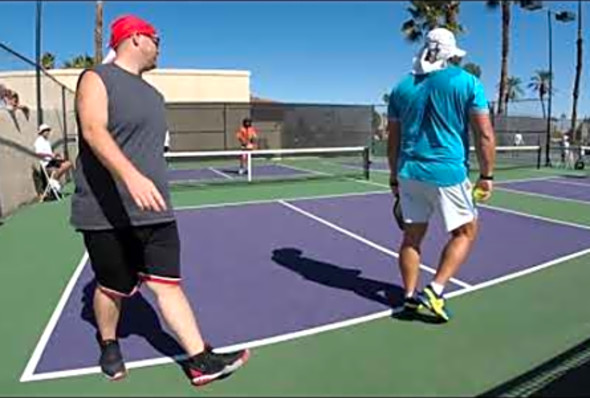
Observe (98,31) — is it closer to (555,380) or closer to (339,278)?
(339,278)

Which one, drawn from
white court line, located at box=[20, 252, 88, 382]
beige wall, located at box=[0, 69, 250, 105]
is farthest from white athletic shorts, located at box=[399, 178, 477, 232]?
beige wall, located at box=[0, 69, 250, 105]

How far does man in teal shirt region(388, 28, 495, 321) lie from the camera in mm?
4434

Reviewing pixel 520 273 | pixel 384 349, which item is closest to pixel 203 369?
pixel 384 349

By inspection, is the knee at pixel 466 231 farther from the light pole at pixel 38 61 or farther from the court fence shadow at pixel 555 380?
the light pole at pixel 38 61

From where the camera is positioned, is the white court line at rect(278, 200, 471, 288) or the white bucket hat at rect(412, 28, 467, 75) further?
the white court line at rect(278, 200, 471, 288)

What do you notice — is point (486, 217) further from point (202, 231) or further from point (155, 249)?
point (155, 249)

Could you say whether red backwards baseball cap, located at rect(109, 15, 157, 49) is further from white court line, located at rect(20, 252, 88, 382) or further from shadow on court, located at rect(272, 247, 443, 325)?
shadow on court, located at rect(272, 247, 443, 325)

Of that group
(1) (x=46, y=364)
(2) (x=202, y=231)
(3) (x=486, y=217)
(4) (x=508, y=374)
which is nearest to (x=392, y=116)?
(4) (x=508, y=374)

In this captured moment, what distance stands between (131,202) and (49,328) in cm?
187

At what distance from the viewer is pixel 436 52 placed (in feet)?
14.7

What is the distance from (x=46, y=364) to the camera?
13.2 feet

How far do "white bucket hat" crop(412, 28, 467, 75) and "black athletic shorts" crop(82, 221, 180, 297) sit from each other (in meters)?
2.13

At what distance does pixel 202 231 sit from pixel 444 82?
5337 mm

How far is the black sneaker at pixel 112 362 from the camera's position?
→ 3736 millimetres
